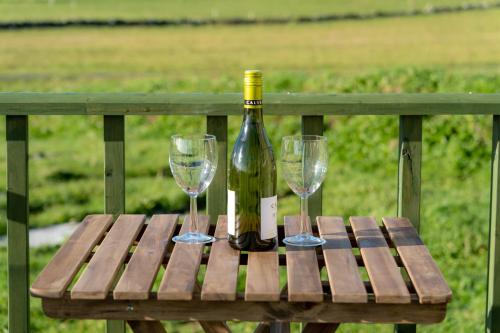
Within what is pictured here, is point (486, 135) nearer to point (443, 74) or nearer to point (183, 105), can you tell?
point (443, 74)

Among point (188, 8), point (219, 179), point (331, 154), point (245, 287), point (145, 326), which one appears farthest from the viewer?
point (188, 8)

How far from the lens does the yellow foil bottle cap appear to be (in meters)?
2.11

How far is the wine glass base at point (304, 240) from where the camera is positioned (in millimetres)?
2268

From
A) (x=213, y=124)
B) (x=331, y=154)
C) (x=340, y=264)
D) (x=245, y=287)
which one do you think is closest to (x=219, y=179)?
(x=213, y=124)

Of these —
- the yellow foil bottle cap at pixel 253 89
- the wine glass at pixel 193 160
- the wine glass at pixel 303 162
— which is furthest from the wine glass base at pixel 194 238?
the yellow foil bottle cap at pixel 253 89

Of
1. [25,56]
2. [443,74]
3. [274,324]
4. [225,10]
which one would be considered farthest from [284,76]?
[225,10]

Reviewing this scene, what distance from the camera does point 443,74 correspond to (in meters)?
9.86

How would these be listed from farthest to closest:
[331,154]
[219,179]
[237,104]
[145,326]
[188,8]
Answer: [188,8] < [331,154] < [219,179] < [237,104] < [145,326]

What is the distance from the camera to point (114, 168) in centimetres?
288

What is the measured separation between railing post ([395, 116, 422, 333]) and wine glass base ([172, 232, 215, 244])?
806 millimetres

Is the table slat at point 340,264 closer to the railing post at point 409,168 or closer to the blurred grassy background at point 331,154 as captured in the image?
the railing post at point 409,168

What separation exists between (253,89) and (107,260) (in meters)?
0.53

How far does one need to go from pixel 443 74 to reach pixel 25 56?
16701 millimetres

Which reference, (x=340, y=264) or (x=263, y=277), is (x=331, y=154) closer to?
(x=340, y=264)
